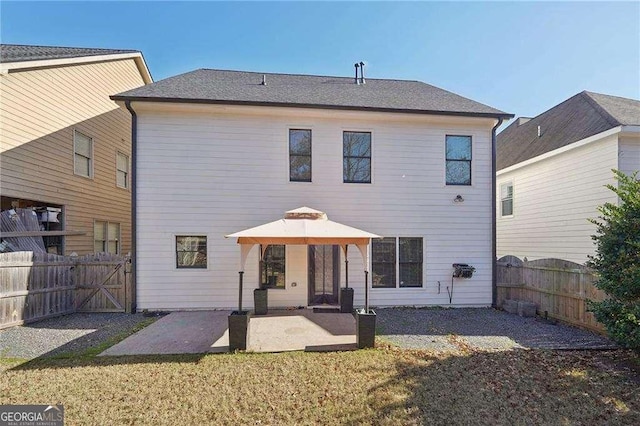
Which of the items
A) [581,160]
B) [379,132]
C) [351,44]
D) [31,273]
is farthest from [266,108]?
[581,160]

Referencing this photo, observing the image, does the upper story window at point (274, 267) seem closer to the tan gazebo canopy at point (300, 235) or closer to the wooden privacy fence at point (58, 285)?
the tan gazebo canopy at point (300, 235)

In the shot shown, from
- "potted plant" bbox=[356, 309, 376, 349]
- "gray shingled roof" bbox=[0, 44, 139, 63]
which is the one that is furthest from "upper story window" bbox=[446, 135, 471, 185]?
"gray shingled roof" bbox=[0, 44, 139, 63]

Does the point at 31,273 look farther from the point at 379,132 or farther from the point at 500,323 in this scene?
the point at 500,323

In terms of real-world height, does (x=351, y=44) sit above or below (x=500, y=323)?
above

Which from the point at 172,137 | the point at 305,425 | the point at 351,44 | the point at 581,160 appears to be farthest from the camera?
the point at 351,44

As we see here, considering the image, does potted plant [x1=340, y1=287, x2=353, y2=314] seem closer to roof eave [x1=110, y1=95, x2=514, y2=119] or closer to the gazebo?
the gazebo

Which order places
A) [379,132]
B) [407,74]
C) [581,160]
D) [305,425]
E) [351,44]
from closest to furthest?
[305,425]
[379,132]
[581,160]
[351,44]
[407,74]

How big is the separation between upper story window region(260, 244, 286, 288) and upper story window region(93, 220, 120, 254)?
275 inches

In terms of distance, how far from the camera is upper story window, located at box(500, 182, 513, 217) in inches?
503

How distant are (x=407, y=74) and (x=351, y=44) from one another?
252 centimetres

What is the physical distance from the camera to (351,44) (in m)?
10.8

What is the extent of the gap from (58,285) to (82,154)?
486 centimetres

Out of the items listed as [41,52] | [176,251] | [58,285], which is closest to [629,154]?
[176,251]

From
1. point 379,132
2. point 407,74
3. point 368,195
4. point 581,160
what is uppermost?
point 407,74
